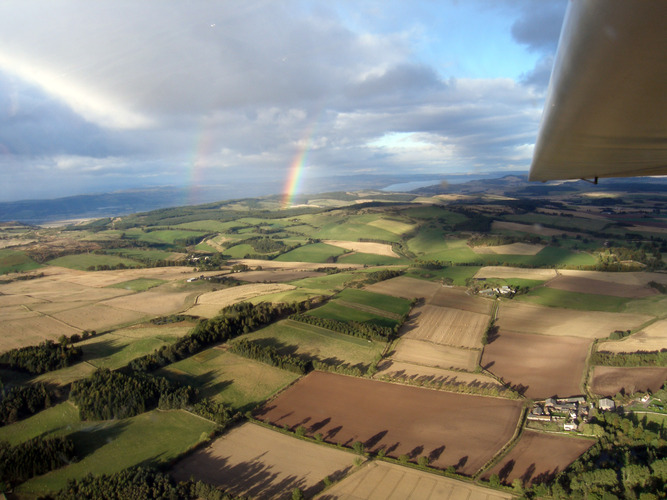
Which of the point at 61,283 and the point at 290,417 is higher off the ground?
the point at 61,283

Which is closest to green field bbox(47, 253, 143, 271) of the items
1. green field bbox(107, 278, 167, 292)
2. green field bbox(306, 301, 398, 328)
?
green field bbox(107, 278, 167, 292)

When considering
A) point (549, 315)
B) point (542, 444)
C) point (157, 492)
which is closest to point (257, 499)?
point (157, 492)

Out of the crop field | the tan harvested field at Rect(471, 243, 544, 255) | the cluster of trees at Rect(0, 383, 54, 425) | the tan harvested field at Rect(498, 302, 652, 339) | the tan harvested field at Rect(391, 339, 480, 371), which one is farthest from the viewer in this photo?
the tan harvested field at Rect(471, 243, 544, 255)

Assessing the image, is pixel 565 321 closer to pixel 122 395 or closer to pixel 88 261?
pixel 122 395

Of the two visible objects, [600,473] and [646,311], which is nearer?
[600,473]

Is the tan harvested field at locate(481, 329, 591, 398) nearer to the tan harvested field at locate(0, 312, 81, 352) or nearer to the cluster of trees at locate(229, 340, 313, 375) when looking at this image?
the cluster of trees at locate(229, 340, 313, 375)

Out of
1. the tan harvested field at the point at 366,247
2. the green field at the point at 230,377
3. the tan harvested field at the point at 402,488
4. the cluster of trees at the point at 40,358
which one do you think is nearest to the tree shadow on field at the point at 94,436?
the green field at the point at 230,377

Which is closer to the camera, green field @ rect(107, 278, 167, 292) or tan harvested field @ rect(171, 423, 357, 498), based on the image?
tan harvested field @ rect(171, 423, 357, 498)

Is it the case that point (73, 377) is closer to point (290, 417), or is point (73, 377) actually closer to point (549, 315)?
point (290, 417)
